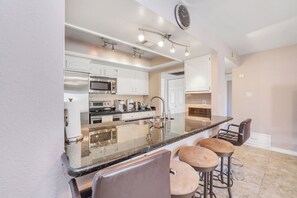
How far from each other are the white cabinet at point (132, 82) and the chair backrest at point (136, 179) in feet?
11.0

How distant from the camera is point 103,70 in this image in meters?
3.60

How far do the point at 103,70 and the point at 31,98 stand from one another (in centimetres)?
306

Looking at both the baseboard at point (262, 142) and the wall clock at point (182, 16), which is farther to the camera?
the baseboard at point (262, 142)

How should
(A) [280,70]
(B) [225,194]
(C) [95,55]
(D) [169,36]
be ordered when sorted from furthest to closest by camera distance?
(A) [280,70] < (C) [95,55] < (D) [169,36] < (B) [225,194]

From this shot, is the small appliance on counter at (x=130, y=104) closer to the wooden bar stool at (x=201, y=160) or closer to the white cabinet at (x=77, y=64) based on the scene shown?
the white cabinet at (x=77, y=64)

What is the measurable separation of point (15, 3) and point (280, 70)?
4.62m

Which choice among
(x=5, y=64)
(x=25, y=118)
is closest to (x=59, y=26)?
→ (x=5, y=64)

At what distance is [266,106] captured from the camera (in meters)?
3.49

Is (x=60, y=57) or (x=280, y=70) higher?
(x=280, y=70)

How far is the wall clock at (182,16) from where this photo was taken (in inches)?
65.7

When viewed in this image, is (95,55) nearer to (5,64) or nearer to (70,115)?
(70,115)

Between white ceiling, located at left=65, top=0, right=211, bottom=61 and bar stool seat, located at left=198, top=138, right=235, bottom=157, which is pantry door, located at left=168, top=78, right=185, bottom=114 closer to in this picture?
white ceiling, located at left=65, top=0, right=211, bottom=61

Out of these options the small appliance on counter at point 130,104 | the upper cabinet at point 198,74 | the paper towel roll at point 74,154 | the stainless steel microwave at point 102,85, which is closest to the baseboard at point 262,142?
the upper cabinet at point 198,74

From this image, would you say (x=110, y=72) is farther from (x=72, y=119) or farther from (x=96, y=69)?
(x=72, y=119)
